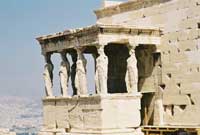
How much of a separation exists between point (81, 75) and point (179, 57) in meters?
3.80

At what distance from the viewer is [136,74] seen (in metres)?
27.0

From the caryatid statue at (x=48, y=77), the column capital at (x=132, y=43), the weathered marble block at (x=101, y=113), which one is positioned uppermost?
the column capital at (x=132, y=43)

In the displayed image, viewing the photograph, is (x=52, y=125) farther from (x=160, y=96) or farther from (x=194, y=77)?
(x=194, y=77)

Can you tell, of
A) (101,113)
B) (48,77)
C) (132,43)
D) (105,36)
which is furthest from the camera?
(48,77)

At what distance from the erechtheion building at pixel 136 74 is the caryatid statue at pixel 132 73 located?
0.04 metres

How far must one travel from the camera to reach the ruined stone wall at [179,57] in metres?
26.2

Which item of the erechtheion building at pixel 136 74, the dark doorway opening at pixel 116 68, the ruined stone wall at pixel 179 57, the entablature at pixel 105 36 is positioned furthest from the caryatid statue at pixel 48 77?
the ruined stone wall at pixel 179 57

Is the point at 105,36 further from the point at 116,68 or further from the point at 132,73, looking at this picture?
the point at 116,68

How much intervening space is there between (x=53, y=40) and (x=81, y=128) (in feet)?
13.6

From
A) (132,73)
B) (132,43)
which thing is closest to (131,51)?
(132,43)

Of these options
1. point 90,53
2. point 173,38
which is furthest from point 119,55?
point 173,38

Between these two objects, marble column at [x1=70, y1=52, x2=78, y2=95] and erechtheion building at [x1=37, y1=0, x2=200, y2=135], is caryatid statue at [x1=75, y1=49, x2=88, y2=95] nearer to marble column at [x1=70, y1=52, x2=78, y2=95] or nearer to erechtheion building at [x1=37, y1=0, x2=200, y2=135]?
erechtheion building at [x1=37, y1=0, x2=200, y2=135]

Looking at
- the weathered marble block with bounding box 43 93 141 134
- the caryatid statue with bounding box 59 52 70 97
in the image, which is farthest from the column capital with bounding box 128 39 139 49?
the caryatid statue with bounding box 59 52 70 97

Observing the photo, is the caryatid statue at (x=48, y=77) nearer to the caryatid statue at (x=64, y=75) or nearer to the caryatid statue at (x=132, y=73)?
→ the caryatid statue at (x=64, y=75)
